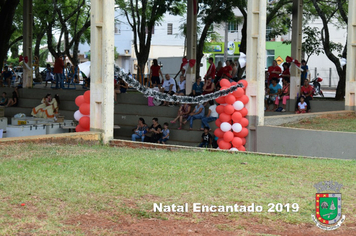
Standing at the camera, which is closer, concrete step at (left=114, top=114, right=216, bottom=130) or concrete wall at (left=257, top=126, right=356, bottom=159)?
concrete wall at (left=257, top=126, right=356, bottom=159)

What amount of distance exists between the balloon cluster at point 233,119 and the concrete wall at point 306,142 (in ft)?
1.94

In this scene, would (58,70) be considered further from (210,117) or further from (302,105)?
(302,105)

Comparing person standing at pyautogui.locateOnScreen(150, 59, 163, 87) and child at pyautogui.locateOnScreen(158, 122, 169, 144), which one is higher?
person standing at pyautogui.locateOnScreen(150, 59, 163, 87)

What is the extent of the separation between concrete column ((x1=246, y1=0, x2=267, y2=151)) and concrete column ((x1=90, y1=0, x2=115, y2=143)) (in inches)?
188

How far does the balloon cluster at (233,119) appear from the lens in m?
16.1

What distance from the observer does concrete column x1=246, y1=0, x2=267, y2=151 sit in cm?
1644

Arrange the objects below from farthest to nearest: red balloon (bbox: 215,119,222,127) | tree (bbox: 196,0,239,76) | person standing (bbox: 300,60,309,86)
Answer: tree (bbox: 196,0,239,76) < person standing (bbox: 300,60,309,86) < red balloon (bbox: 215,119,222,127)

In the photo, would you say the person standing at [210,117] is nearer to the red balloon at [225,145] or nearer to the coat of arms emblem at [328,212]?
the red balloon at [225,145]

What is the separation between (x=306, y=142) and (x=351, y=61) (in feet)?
20.7

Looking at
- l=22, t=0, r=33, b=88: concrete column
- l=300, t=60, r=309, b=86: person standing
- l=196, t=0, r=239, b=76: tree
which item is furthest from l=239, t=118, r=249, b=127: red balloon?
l=22, t=0, r=33, b=88: concrete column

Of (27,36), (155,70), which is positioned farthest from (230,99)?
(27,36)

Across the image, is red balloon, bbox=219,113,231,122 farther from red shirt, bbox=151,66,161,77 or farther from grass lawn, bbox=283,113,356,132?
red shirt, bbox=151,66,161,77

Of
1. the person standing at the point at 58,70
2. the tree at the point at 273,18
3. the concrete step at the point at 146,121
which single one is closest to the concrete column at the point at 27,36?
the person standing at the point at 58,70


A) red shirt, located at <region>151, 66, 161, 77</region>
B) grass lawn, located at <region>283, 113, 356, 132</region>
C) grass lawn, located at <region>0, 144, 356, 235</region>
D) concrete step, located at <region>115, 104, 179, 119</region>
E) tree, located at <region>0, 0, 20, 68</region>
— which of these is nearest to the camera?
grass lawn, located at <region>0, 144, 356, 235</region>
